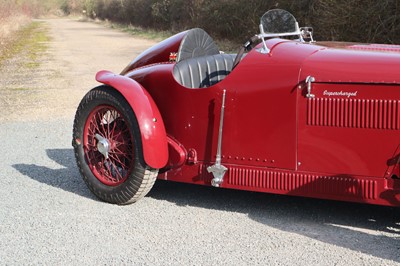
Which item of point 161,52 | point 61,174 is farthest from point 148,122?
point 61,174

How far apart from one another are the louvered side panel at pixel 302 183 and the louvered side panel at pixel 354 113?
0.37m

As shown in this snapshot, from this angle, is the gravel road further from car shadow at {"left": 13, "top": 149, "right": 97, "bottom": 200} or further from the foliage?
the foliage

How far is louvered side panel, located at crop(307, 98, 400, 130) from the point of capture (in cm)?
371

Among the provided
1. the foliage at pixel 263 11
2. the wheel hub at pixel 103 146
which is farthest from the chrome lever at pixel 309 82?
the foliage at pixel 263 11

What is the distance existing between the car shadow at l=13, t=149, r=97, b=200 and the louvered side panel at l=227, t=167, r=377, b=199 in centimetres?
138

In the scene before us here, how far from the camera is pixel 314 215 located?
432 cm

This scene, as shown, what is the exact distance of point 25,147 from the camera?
6.96m

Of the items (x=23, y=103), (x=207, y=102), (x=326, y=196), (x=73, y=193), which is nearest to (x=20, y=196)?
(x=73, y=193)

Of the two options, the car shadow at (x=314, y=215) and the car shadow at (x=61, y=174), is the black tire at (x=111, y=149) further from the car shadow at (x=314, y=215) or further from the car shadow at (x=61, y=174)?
the car shadow at (x=314, y=215)

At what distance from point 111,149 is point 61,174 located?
123cm

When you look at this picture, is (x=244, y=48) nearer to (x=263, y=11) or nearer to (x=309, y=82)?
(x=309, y=82)

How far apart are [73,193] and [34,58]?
55.4 feet

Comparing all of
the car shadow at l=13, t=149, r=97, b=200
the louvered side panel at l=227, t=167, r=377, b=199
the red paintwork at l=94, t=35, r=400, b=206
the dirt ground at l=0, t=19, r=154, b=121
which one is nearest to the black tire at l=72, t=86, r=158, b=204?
the red paintwork at l=94, t=35, r=400, b=206

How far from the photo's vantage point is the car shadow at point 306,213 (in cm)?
380
